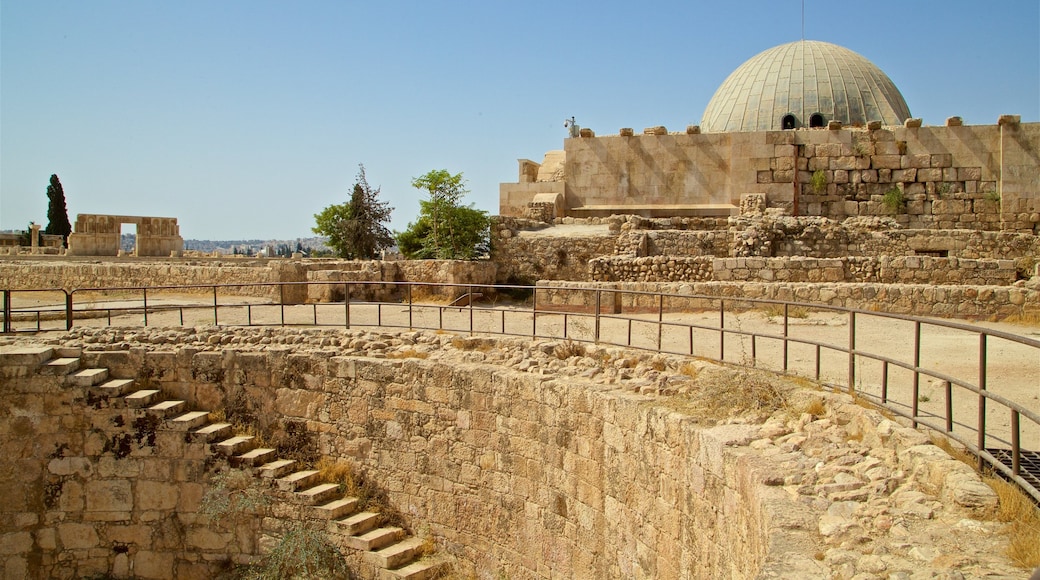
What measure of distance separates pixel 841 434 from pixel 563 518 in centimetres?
340

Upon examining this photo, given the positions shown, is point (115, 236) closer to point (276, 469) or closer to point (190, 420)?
point (190, 420)

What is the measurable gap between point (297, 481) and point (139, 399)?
264cm

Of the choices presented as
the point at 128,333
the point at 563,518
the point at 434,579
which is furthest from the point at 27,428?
the point at 563,518

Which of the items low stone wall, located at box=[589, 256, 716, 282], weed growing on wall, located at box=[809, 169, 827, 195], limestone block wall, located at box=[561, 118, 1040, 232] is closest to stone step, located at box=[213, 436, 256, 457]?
low stone wall, located at box=[589, 256, 716, 282]

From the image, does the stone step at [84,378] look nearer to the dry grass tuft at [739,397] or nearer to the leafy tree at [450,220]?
the dry grass tuft at [739,397]

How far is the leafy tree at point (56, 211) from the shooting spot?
4678 centimetres

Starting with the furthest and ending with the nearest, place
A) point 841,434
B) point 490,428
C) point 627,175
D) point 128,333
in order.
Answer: point 627,175 → point 128,333 → point 490,428 → point 841,434

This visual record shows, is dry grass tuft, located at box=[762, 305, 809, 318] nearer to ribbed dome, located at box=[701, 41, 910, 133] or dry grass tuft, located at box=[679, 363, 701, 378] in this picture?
dry grass tuft, located at box=[679, 363, 701, 378]

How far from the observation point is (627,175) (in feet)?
73.6

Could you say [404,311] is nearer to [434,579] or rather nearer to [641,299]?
[641,299]

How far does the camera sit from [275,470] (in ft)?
31.8

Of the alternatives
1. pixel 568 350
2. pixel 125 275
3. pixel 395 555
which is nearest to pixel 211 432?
pixel 395 555

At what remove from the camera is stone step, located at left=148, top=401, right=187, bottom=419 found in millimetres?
10234

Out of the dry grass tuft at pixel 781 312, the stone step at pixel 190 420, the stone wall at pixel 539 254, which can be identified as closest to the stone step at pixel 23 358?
the stone step at pixel 190 420
